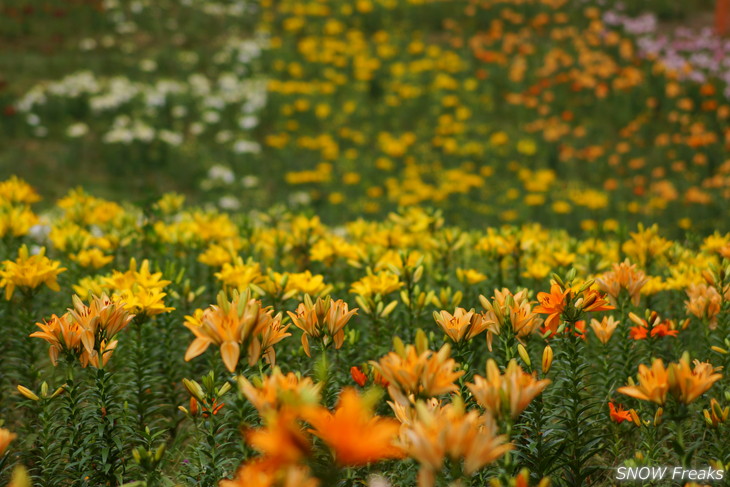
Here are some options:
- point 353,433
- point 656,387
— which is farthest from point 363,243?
point 353,433

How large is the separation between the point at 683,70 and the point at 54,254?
12306mm

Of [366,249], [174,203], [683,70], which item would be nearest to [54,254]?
[174,203]

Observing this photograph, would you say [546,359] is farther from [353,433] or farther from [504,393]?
[353,433]

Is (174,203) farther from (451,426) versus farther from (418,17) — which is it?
(418,17)

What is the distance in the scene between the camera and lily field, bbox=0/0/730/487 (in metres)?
1.57

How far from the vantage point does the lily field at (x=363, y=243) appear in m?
1.57

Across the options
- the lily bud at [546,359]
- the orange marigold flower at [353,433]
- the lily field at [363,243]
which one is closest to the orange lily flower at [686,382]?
the lily field at [363,243]

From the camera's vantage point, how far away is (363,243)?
386 centimetres

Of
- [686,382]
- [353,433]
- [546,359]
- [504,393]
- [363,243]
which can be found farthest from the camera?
[363,243]

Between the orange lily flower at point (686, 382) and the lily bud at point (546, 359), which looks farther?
the lily bud at point (546, 359)

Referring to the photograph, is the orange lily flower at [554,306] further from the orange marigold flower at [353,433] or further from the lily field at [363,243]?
the orange marigold flower at [353,433]

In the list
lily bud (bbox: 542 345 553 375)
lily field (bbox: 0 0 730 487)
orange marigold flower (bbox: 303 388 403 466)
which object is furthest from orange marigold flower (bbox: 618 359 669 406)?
orange marigold flower (bbox: 303 388 403 466)

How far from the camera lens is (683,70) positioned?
37.5 feet

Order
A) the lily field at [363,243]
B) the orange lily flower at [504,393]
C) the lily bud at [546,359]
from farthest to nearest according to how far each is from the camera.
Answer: the lily bud at [546,359] → the lily field at [363,243] → the orange lily flower at [504,393]
